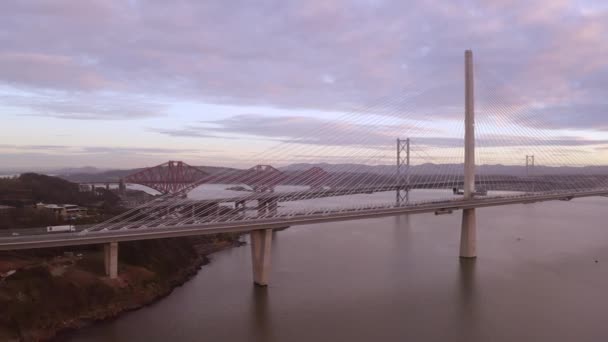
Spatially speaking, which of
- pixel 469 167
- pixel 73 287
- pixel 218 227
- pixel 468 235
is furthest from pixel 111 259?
pixel 469 167

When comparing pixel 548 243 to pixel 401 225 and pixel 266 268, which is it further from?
pixel 266 268

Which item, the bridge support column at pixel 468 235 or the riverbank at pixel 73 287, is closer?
the riverbank at pixel 73 287

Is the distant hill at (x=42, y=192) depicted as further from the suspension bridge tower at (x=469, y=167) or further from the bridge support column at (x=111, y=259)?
the suspension bridge tower at (x=469, y=167)

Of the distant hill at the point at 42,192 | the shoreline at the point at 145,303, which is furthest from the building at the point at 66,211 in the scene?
the shoreline at the point at 145,303

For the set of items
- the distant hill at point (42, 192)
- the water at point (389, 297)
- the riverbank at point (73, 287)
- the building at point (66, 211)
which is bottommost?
the water at point (389, 297)

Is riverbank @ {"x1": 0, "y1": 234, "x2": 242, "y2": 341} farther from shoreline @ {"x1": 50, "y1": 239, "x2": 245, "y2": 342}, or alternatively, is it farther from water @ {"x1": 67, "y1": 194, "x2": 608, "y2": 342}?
water @ {"x1": 67, "y1": 194, "x2": 608, "y2": 342}

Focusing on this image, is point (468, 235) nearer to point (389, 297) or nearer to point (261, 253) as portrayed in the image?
point (389, 297)
